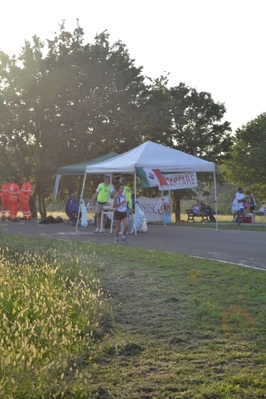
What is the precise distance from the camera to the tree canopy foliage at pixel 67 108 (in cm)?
4369

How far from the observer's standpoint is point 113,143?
4503 cm

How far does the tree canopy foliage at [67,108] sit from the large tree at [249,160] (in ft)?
65.2

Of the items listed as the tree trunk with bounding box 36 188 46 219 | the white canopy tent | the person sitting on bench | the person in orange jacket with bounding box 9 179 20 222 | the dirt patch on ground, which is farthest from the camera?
the tree trunk with bounding box 36 188 46 219

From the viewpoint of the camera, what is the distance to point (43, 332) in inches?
265

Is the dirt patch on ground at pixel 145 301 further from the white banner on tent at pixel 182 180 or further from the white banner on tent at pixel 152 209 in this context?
the white banner on tent at pixel 152 209

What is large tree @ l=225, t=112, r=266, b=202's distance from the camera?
6512 centimetres

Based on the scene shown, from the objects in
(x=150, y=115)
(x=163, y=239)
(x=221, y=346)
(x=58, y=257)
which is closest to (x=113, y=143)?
(x=150, y=115)

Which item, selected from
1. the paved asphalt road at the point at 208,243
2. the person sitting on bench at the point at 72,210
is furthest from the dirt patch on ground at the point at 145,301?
the person sitting on bench at the point at 72,210

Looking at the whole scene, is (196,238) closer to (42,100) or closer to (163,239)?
(163,239)

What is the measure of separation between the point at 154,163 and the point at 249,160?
41.0m

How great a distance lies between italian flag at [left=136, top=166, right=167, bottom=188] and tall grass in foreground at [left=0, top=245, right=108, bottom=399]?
45.2ft

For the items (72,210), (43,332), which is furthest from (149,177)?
(43,332)

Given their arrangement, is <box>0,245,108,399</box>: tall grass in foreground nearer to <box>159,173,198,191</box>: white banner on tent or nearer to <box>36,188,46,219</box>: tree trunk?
<box>159,173,198,191</box>: white banner on tent

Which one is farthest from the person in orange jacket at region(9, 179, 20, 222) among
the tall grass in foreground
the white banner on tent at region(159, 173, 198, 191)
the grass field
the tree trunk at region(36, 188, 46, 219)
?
the tall grass in foreground
